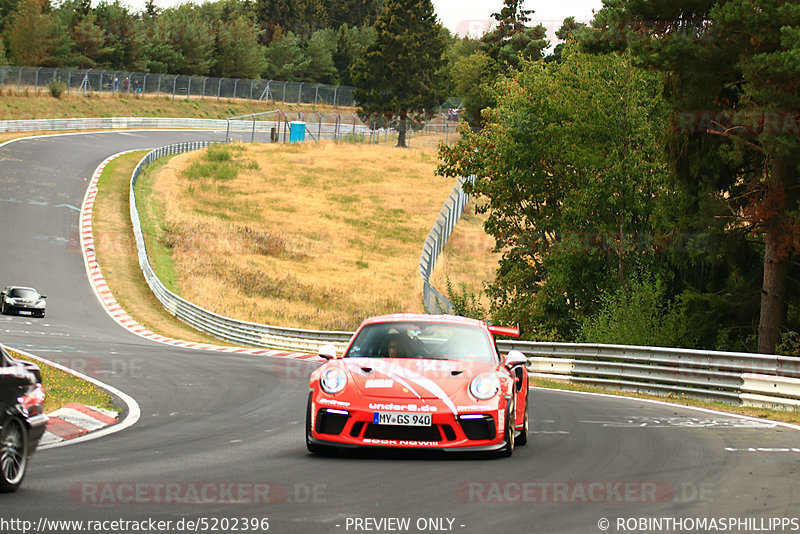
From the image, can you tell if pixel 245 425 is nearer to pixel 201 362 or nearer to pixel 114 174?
pixel 201 362

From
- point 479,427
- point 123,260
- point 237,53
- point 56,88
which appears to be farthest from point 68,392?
point 237,53

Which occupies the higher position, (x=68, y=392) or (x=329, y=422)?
(x=329, y=422)

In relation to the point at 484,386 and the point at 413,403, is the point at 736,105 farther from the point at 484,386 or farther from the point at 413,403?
the point at 413,403

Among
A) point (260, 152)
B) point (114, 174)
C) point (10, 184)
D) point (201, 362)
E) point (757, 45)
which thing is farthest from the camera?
point (260, 152)

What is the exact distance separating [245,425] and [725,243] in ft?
41.6

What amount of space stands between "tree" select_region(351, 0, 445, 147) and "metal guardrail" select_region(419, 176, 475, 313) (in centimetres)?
3493

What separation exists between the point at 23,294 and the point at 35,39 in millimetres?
72273

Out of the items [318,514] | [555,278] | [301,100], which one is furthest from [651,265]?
[301,100]

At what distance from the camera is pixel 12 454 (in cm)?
715

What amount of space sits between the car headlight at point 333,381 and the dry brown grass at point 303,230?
98.0 feet

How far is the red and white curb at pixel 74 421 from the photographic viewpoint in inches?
437

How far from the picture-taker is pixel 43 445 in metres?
10.2

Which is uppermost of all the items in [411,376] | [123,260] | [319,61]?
[319,61]

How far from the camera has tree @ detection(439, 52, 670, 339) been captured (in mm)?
26953
